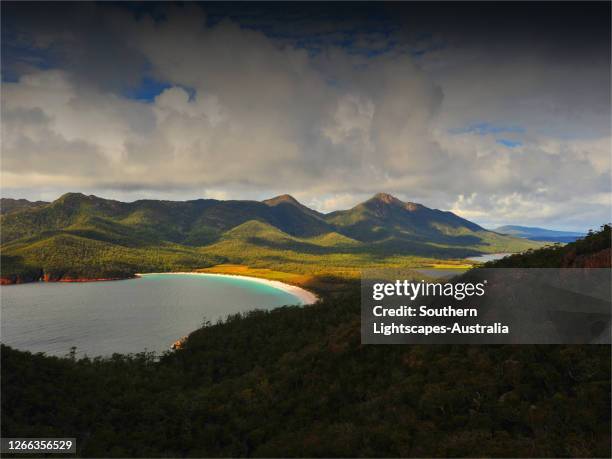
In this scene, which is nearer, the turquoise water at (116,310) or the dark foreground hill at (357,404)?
the dark foreground hill at (357,404)

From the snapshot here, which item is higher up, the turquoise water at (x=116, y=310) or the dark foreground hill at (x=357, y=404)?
the dark foreground hill at (x=357, y=404)

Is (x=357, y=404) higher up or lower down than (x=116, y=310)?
higher up

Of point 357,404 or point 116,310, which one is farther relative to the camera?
point 116,310

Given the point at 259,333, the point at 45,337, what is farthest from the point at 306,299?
the point at 45,337

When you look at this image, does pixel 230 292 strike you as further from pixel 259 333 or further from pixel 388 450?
pixel 388 450
